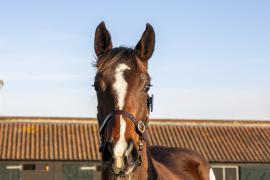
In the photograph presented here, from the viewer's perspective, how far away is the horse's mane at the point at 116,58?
4965 mm

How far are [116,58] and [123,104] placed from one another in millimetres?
453

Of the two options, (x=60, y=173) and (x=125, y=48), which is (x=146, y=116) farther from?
(x=60, y=173)

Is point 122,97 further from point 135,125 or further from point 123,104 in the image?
point 135,125

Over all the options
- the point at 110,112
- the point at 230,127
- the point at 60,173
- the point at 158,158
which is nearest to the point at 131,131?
the point at 110,112

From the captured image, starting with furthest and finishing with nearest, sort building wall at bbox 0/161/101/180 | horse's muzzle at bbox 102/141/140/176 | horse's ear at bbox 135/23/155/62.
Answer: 1. building wall at bbox 0/161/101/180
2. horse's ear at bbox 135/23/155/62
3. horse's muzzle at bbox 102/141/140/176

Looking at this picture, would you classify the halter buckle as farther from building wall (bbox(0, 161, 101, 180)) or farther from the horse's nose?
building wall (bbox(0, 161, 101, 180))

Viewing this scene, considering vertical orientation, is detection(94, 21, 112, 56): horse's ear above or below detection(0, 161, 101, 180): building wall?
below

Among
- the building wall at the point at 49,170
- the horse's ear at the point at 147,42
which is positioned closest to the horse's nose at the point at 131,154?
the horse's ear at the point at 147,42

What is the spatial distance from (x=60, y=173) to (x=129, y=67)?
109 ft

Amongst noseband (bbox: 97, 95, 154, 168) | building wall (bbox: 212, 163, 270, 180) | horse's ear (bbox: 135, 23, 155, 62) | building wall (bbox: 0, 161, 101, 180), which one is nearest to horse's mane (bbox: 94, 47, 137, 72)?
horse's ear (bbox: 135, 23, 155, 62)

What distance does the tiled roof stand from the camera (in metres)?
38.0

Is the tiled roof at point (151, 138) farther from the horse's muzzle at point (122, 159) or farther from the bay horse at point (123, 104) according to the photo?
→ the horse's muzzle at point (122, 159)

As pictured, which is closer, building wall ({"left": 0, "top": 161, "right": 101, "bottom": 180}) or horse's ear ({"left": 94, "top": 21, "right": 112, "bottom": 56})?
horse's ear ({"left": 94, "top": 21, "right": 112, "bottom": 56})

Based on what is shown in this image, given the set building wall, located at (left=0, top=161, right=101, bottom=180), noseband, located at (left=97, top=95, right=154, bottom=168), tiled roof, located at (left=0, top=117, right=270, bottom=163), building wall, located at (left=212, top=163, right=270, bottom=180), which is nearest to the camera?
noseband, located at (left=97, top=95, right=154, bottom=168)
